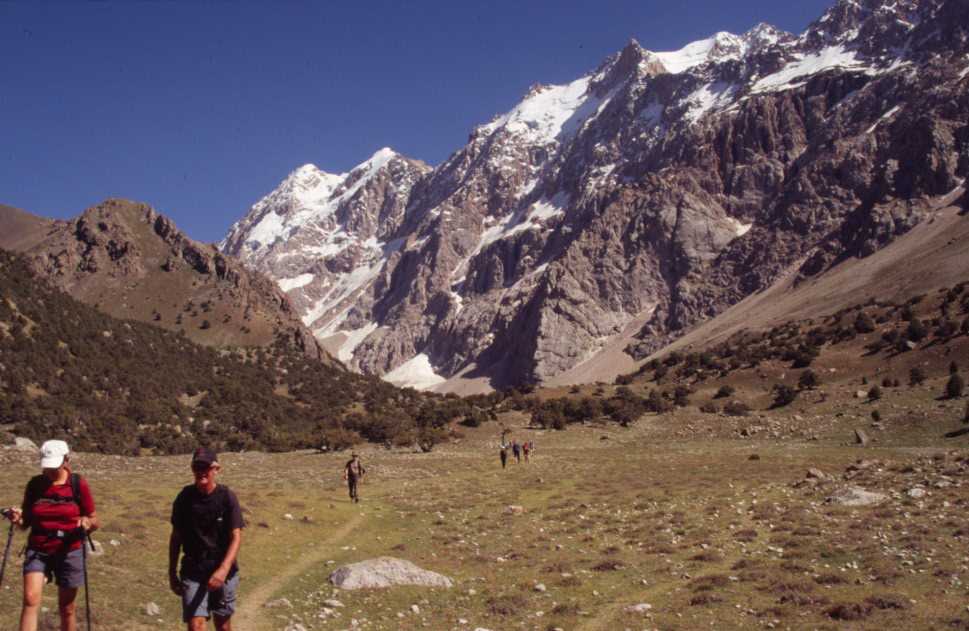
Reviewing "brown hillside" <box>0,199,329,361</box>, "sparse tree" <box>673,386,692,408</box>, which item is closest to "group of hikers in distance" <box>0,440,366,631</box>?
"sparse tree" <box>673,386,692,408</box>

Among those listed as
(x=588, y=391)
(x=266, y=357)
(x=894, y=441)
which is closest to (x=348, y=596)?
(x=894, y=441)

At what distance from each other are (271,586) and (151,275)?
378 feet

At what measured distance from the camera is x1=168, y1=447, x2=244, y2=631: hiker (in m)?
9.03

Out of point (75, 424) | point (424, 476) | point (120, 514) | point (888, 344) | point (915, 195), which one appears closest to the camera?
point (120, 514)

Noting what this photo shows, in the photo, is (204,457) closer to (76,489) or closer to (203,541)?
(203,541)

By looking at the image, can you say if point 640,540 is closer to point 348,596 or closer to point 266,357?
point 348,596

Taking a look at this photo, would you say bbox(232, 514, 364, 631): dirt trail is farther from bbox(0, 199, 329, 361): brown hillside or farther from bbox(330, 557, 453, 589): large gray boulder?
bbox(0, 199, 329, 361): brown hillside

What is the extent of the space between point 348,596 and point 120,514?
8.36m

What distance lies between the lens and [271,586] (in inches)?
628

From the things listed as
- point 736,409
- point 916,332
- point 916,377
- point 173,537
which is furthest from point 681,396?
point 173,537

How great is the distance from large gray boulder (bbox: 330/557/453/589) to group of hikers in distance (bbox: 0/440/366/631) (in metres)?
6.68

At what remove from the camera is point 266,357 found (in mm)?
105500

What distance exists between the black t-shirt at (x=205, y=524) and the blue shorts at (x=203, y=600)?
236 millimetres

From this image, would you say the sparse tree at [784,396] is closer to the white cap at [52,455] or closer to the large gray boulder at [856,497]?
the large gray boulder at [856,497]
